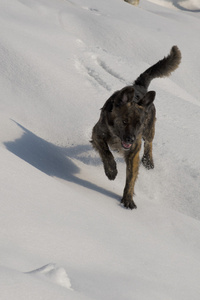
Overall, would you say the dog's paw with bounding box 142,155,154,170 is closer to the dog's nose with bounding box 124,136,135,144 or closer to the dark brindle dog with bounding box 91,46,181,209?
the dark brindle dog with bounding box 91,46,181,209

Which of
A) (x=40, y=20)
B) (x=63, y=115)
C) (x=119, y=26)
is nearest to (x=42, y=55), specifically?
(x=63, y=115)

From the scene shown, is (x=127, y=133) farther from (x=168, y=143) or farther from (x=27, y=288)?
(x=27, y=288)

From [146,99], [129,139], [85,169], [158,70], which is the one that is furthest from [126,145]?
[158,70]

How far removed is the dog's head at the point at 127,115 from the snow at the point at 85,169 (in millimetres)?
688

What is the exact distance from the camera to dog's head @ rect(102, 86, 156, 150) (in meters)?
4.89

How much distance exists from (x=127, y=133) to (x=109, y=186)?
0.89 m

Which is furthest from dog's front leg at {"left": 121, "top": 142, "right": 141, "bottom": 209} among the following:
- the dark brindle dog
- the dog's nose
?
the dog's nose

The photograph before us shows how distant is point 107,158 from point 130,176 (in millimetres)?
335

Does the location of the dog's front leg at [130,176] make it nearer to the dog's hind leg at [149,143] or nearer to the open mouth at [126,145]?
the open mouth at [126,145]

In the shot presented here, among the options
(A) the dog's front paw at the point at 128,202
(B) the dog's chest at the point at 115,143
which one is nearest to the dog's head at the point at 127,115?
(B) the dog's chest at the point at 115,143

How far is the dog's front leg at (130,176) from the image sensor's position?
16.0 ft

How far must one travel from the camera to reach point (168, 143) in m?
7.04

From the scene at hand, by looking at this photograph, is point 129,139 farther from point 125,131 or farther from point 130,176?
point 130,176

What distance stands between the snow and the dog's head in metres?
0.69
